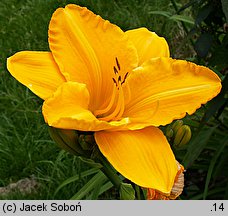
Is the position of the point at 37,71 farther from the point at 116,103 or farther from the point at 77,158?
the point at 77,158

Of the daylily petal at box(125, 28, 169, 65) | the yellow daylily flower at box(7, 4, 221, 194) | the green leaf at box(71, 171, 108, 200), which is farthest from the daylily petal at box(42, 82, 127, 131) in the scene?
the green leaf at box(71, 171, 108, 200)

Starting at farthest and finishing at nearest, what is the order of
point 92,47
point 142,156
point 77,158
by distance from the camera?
point 77,158, point 92,47, point 142,156

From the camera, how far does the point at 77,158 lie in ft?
6.82

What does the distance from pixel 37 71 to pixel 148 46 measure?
0.59 ft

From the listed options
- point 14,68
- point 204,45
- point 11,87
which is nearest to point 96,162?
point 14,68

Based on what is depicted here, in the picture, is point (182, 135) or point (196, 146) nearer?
point (182, 135)

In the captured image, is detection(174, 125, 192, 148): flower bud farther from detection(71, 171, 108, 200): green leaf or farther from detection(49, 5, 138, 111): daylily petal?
detection(71, 171, 108, 200): green leaf

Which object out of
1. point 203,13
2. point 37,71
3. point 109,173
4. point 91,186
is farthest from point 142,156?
point 91,186

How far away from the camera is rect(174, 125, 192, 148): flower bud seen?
811mm

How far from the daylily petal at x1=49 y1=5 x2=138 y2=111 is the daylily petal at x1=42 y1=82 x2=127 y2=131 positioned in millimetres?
54

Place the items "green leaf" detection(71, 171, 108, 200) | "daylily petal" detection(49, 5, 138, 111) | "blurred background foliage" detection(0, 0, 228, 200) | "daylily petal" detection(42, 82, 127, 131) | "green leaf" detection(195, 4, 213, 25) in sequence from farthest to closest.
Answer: "green leaf" detection(71, 171, 108, 200), "blurred background foliage" detection(0, 0, 228, 200), "green leaf" detection(195, 4, 213, 25), "daylily petal" detection(49, 5, 138, 111), "daylily petal" detection(42, 82, 127, 131)

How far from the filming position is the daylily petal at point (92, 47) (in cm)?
77

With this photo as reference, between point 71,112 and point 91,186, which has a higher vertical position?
point 71,112

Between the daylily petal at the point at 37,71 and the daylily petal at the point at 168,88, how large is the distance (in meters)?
0.11
